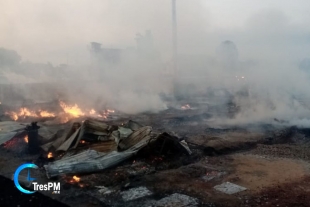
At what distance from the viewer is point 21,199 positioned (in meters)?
6.38

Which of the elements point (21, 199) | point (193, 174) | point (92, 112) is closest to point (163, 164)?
point (193, 174)

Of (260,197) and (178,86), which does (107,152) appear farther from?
(178,86)

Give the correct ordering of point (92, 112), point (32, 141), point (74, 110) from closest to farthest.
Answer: point (32, 141), point (92, 112), point (74, 110)

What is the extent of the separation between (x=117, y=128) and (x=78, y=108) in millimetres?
9811

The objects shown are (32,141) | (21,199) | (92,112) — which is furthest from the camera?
(92,112)

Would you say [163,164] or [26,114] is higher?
[26,114]

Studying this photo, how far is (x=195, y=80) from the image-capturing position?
3203 centimetres

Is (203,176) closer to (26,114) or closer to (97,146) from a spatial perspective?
(97,146)

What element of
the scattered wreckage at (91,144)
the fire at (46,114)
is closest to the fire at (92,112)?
the fire at (46,114)

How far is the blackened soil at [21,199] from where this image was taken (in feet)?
20.1

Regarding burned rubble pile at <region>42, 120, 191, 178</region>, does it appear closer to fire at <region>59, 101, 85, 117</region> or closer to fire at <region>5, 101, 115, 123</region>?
fire at <region>5, 101, 115, 123</region>

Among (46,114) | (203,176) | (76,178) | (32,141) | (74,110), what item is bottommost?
(203,176)

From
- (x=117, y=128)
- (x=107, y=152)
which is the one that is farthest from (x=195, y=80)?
(x=107, y=152)

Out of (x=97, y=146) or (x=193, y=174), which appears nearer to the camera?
(x=193, y=174)
